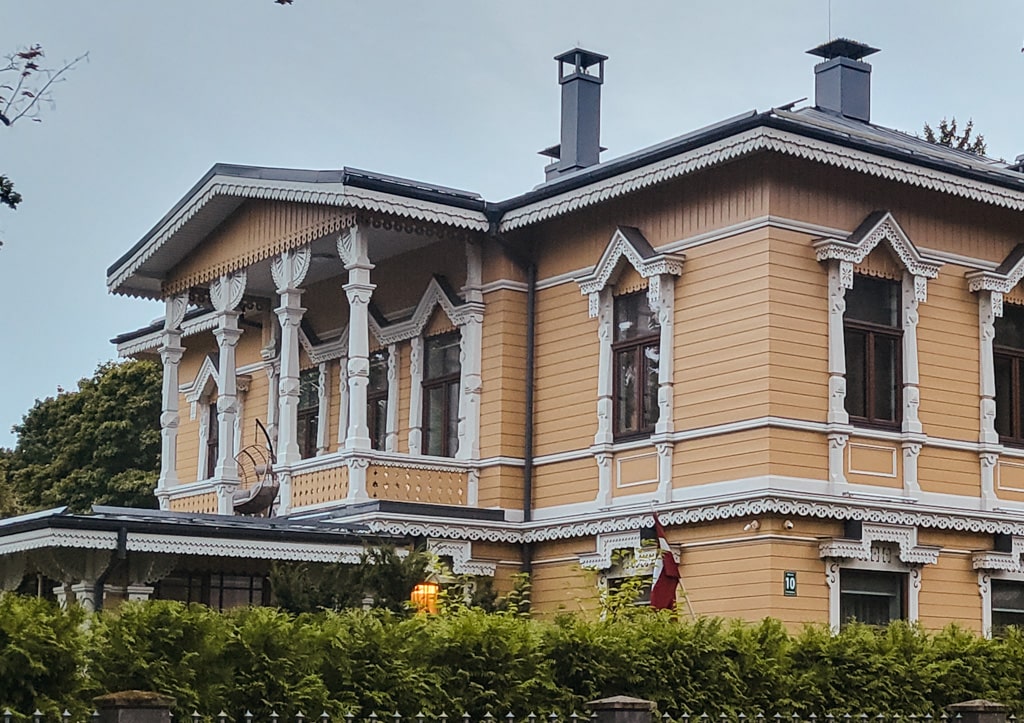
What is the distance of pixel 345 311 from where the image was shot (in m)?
26.3

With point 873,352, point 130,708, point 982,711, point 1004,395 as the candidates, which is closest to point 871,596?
point 873,352

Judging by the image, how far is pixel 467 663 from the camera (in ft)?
41.6

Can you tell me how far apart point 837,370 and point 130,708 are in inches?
451

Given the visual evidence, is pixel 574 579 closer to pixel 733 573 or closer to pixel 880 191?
pixel 733 573

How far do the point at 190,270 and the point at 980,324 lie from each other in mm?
11191

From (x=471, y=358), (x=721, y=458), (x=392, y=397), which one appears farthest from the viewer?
(x=392, y=397)

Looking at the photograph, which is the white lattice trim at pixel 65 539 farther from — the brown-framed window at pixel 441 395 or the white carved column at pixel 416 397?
the white carved column at pixel 416 397

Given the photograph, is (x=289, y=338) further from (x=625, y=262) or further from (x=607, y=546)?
(x=607, y=546)

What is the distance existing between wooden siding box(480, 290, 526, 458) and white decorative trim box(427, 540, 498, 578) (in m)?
1.32

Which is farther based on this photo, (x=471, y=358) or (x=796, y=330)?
(x=471, y=358)

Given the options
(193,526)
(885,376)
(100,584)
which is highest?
(885,376)

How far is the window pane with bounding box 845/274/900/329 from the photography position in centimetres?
2069

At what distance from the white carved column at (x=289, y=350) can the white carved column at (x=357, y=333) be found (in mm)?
1163

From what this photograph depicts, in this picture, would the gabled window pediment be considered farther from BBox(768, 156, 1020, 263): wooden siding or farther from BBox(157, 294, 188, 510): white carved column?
BBox(157, 294, 188, 510): white carved column
